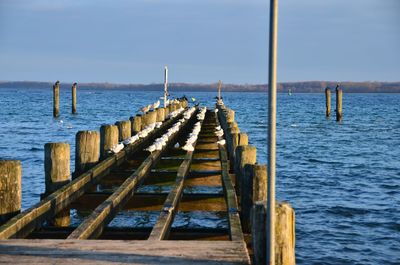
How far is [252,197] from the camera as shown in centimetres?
758

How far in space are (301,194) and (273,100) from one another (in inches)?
632

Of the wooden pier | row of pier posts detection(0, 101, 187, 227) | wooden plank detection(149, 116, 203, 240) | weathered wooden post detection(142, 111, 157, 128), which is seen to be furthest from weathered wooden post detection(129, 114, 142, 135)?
wooden plank detection(149, 116, 203, 240)

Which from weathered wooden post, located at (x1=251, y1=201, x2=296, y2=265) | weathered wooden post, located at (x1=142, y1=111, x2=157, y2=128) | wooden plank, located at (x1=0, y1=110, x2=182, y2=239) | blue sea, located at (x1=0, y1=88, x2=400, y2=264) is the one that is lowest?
blue sea, located at (x1=0, y1=88, x2=400, y2=264)

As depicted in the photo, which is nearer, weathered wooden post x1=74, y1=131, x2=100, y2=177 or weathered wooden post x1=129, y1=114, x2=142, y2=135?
weathered wooden post x1=74, y1=131, x2=100, y2=177

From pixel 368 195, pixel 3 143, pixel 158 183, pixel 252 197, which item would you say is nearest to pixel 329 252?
pixel 158 183

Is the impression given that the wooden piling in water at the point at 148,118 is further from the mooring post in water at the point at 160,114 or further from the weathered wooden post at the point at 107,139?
the weathered wooden post at the point at 107,139

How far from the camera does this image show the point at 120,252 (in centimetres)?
544

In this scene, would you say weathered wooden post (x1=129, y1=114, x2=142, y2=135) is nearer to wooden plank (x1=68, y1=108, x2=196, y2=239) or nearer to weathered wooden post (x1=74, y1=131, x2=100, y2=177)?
weathered wooden post (x1=74, y1=131, x2=100, y2=177)

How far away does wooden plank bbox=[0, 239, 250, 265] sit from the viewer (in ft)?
17.0

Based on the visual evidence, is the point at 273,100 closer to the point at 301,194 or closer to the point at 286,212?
the point at 286,212

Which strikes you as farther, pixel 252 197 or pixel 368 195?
pixel 368 195

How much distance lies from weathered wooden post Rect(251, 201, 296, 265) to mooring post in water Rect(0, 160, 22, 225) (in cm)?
354

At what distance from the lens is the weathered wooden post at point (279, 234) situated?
5.02 m

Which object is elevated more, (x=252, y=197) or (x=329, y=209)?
(x=252, y=197)
